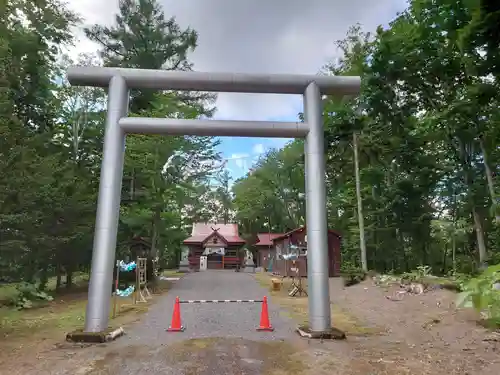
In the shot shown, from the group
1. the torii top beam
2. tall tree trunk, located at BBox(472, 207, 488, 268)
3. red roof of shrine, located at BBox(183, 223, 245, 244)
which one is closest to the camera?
the torii top beam

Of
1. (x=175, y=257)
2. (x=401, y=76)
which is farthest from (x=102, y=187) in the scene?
(x=175, y=257)

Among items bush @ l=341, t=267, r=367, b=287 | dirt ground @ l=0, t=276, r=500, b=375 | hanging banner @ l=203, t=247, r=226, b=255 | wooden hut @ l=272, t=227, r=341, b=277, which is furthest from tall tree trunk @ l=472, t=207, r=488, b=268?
hanging banner @ l=203, t=247, r=226, b=255

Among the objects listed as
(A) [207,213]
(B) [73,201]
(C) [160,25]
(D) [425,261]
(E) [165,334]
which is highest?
(C) [160,25]

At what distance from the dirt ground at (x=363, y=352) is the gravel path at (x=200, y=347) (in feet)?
0.11

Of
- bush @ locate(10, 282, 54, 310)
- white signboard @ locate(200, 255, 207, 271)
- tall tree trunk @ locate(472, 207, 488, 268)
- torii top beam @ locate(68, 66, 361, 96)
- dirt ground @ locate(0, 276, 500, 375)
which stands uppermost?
torii top beam @ locate(68, 66, 361, 96)

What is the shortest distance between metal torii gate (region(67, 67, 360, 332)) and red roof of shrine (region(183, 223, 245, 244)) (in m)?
29.2

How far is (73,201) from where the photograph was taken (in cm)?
1465

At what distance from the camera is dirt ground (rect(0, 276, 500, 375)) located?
553cm

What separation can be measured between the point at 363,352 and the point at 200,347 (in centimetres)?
298

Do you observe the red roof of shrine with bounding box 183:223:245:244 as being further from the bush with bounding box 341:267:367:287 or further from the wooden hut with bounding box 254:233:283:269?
the bush with bounding box 341:267:367:287

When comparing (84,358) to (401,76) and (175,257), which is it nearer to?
(401,76)

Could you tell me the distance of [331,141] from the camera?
22.1m

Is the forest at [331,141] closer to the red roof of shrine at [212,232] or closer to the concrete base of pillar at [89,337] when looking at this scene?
the concrete base of pillar at [89,337]

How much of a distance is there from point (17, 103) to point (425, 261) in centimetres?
2660
